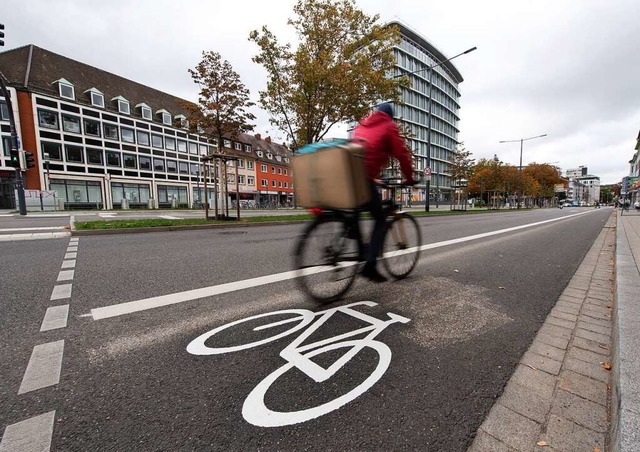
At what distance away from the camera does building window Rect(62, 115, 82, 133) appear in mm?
32781

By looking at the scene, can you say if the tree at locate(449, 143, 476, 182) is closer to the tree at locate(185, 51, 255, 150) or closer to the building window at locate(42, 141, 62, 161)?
the tree at locate(185, 51, 255, 150)

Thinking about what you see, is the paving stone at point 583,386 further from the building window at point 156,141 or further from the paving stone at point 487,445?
the building window at point 156,141

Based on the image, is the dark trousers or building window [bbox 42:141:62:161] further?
building window [bbox 42:141:62:161]

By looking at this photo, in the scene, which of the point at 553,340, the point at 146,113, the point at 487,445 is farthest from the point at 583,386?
the point at 146,113

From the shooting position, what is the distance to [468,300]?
3525mm

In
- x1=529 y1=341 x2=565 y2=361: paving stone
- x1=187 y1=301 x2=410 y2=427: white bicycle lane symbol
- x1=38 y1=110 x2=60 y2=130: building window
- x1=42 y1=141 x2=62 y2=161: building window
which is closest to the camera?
x1=187 y1=301 x2=410 y2=427: white bicycle lane symbol

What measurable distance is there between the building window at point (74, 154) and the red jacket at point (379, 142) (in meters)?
41.4

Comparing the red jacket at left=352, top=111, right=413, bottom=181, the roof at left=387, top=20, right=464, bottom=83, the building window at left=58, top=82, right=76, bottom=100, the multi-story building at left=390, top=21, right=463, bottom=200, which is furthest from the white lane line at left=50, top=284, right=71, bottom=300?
the roof at left=387, top=20, right=464, bottom=83

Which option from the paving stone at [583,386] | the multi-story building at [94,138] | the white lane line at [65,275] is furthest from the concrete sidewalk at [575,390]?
the multi-story building at [94,138]

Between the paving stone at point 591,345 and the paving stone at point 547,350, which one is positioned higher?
the paving stone at point 591,345

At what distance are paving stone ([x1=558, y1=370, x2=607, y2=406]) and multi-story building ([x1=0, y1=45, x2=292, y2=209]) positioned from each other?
2551cm

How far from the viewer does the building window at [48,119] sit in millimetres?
30984

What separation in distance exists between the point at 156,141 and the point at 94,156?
8212 millimetres

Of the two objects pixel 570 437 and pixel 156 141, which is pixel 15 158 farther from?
pixel 570 437
